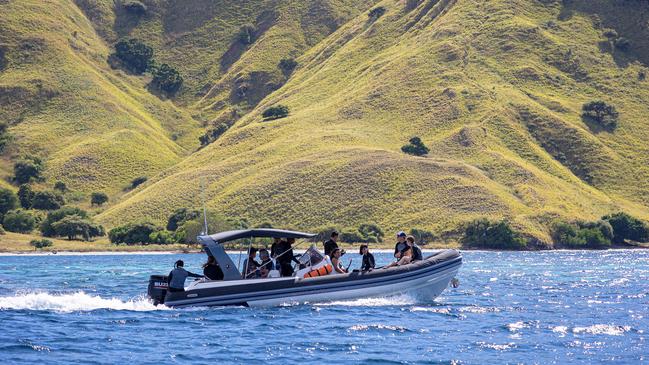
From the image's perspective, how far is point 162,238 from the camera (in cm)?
11481

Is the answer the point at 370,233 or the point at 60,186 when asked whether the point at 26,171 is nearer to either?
the point at 60,186

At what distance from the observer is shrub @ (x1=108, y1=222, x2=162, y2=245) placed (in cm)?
11581

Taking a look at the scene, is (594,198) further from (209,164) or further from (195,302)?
(195,302)

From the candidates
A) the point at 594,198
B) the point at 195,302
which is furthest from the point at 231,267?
the point at 594,198

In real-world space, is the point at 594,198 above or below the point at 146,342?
above

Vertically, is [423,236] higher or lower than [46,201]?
lower

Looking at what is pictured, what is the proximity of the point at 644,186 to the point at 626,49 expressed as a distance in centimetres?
3797

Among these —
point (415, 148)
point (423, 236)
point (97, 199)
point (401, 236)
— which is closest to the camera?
point (401, 236)

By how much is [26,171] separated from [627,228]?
248ft

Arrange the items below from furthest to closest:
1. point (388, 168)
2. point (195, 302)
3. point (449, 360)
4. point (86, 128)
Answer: point (86, 128) → point (388, 168) → point (195, 302) → point (449, 360)

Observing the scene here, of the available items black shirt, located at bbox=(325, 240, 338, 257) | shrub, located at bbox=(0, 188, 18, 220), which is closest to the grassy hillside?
shrub, located at bbox=(0, 188, 18, 220)

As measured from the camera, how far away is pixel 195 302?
116 ft

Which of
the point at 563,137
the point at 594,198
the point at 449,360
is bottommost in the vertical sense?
the point at 449,360

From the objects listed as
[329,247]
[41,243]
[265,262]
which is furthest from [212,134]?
[265,262]
